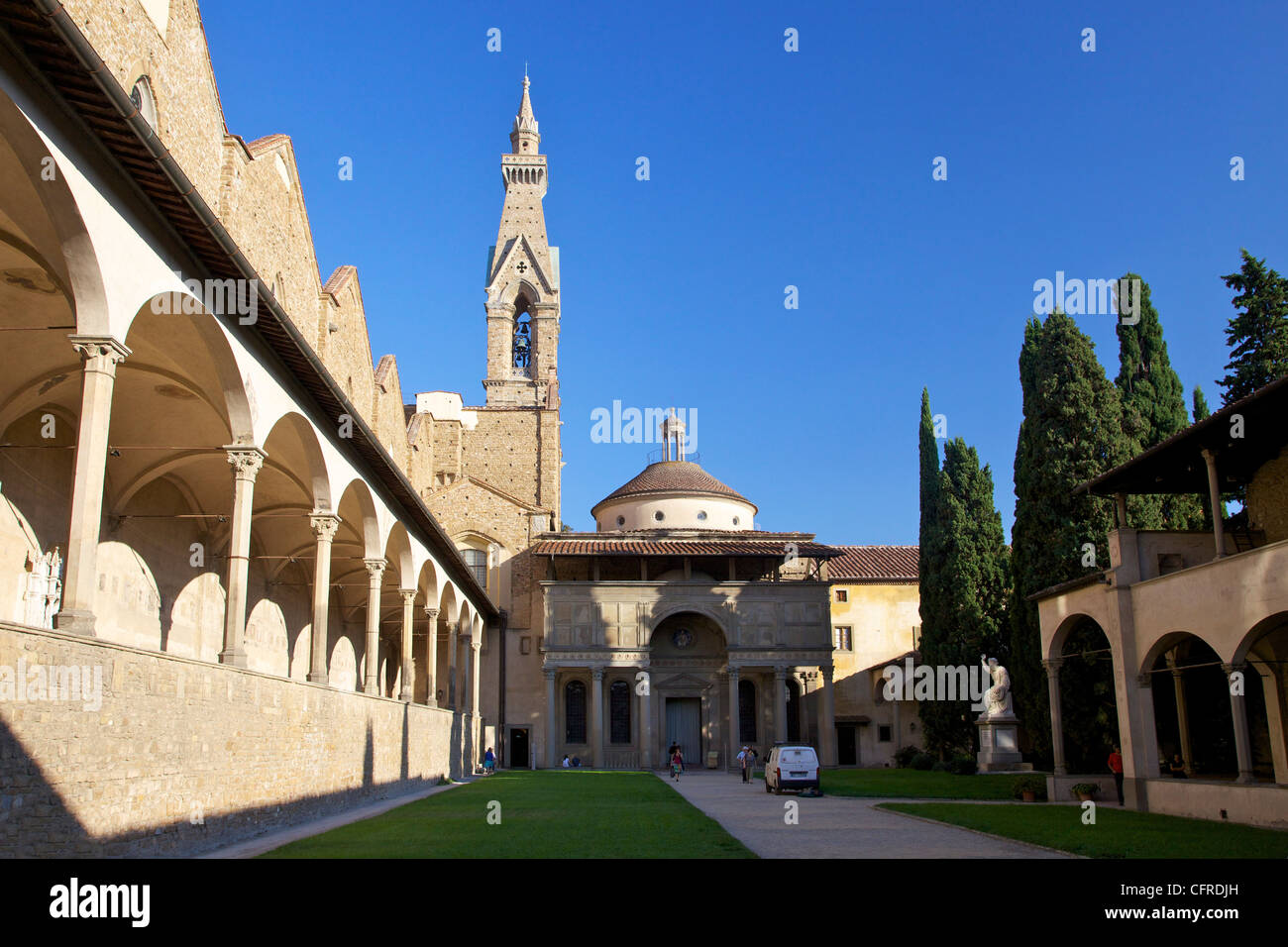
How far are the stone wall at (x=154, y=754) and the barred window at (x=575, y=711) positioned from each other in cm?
2447

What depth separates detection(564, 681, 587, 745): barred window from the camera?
139ft

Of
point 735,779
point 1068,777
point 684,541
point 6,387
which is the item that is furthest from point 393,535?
point 684,541

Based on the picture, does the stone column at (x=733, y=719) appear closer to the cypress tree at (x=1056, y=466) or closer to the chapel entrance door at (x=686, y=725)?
the chapel entrance door at (x=686, y=725)

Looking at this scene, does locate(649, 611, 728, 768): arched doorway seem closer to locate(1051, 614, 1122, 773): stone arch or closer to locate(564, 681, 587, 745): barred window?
locate(564, 681, 587, 745): barred window

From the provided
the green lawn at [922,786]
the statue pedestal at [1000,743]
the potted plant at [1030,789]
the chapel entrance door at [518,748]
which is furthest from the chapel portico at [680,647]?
the potted plant at [1030,789]

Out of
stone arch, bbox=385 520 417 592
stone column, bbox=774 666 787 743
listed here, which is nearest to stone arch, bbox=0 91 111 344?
stone arch, bbox=385 520 417 592

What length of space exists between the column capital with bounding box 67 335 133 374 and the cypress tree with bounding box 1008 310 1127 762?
20.6 m

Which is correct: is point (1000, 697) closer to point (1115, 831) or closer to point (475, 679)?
point (1115, 831)

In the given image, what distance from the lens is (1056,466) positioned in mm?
25172

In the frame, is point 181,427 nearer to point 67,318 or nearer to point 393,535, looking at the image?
point 67,318

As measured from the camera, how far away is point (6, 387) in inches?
631

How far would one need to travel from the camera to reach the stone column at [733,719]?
39688 mm

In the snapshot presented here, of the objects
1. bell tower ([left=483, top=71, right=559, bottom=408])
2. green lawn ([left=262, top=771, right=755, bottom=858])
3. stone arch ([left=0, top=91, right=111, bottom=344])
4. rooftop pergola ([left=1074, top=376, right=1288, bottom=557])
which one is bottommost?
green lawn ([left=262, top=771, right=755, bottom=858])

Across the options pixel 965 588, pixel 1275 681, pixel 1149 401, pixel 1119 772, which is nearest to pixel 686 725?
pixel 965 588
